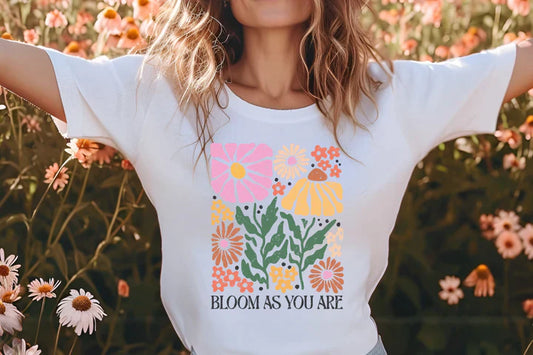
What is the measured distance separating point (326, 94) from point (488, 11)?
1327mm

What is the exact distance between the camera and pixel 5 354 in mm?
1342

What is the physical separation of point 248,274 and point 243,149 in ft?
0.67

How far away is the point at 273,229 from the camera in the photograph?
1.48m

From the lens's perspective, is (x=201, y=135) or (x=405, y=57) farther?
(x=405, y=57)

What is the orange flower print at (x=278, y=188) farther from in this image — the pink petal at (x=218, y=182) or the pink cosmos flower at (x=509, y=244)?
the pink cosmos flower at (x=509, y=244)

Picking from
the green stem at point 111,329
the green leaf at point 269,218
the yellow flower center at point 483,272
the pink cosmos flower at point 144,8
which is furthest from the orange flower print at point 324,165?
the yellow flower center at point 483,272

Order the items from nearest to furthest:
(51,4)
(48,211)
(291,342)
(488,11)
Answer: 1. (291,342)
2. (48,211)
3. (51,4)
4. (488,11)

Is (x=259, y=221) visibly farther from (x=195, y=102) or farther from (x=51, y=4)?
(x=51, y=4)

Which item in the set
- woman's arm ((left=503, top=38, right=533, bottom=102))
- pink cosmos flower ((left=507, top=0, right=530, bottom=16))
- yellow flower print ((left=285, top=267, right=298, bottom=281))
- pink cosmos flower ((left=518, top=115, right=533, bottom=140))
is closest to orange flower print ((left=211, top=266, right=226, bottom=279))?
yellow flower print ((left=285, top=267, right=298, bottom=281))

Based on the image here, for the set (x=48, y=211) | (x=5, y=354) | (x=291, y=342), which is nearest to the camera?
(x=5, y=354)

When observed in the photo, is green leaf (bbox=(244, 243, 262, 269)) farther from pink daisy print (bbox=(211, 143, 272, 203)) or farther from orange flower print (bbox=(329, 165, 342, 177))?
orange flower print (bbox=(329, 165, 342, 177))

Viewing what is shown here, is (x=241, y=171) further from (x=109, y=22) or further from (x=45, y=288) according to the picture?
(x=109, y=22)

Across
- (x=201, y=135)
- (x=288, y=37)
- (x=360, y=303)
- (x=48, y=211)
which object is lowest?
(x=48, y=211)

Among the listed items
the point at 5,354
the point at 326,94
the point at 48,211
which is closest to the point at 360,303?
the point at 326,94
